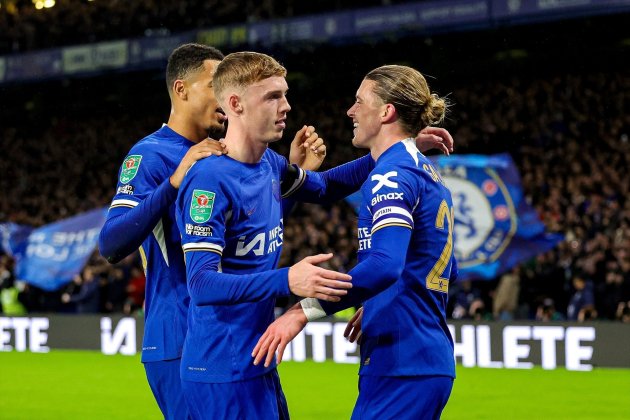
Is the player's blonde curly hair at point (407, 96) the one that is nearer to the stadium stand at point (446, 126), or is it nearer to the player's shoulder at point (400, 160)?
the player's shoulder at point (400, 160)

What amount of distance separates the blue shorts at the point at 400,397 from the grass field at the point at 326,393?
6.44m

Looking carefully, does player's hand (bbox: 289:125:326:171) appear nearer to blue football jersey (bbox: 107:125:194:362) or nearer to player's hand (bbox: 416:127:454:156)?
player's hand (bbox: 416:127:454:156)

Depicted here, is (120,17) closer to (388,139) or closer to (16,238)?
(16,238)

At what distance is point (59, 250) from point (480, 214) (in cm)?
791

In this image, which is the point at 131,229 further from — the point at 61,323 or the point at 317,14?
the point at 317,14

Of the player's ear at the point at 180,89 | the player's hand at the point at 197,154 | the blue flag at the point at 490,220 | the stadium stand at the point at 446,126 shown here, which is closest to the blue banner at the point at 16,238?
the stadium stand at the point at 446,126

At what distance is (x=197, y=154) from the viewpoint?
3.83 metres

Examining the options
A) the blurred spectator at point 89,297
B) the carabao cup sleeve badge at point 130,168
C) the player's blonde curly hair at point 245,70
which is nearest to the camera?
the player's blonde curly hair at point 245,70

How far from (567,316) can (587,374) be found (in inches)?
93.9

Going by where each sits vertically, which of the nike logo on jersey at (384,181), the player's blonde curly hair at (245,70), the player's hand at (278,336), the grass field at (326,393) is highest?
the player's blonde curly hair at (245,70)

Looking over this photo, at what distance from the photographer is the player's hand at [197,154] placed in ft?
12.5

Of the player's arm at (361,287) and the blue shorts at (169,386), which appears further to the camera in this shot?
the blue shorts at (169,386)

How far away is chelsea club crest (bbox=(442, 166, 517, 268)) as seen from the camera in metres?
15.6

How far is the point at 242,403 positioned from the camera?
3742mm
